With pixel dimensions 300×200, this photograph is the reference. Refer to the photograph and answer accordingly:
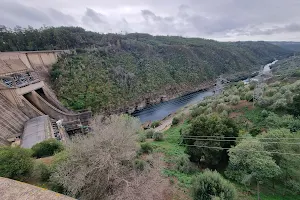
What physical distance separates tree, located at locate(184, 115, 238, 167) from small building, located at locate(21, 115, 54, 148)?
557 inches

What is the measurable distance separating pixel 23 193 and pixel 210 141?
12049 mm

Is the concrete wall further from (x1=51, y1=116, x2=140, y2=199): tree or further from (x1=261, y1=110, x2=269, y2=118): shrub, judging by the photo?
(x1=261, y1=110, x2=269, y2=118): shrub

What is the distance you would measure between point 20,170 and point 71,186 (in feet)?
8.62

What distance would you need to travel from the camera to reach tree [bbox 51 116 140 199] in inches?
328

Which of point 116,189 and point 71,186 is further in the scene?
point 116,189

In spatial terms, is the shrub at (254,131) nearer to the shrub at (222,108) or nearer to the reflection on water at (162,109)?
the shrub at (222,108)

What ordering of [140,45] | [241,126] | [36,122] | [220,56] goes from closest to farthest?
[241,126]
[36,122]
[140,45]
[220,56]

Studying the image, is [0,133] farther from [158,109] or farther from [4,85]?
[158,109]

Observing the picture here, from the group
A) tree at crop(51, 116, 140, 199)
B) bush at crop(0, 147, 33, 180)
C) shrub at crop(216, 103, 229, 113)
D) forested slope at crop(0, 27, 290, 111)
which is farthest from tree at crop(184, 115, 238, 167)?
forested slope at crop(0, 27, 290, 111)

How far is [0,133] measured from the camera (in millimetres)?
17938

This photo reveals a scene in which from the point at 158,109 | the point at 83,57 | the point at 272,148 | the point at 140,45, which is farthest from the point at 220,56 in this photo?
the point at 272,148

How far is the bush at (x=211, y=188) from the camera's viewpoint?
27.5 ft

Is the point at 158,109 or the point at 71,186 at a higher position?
the point at 71,186

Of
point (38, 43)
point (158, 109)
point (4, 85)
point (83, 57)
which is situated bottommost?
point (158, 109)
